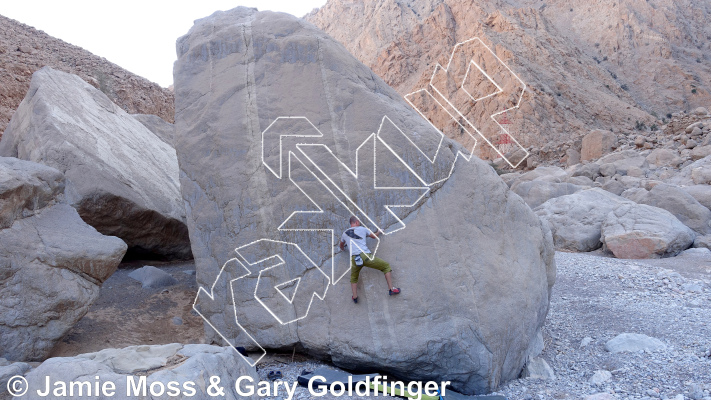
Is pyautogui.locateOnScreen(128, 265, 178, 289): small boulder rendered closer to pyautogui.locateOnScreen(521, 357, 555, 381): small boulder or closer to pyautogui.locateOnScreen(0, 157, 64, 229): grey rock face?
pyautogui.locateOnScreen(0, 157, 64, 229): grey rock face

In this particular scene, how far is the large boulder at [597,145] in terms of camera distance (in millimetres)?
18672

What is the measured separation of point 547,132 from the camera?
2461 cm

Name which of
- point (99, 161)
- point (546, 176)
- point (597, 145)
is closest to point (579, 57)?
point (597, 145)

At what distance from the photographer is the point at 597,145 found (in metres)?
18.8

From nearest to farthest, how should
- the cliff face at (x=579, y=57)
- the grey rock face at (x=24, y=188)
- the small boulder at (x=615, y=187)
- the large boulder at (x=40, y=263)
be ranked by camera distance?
A: 1. the large boulder at (x=40, y=263)
2. the grey rock face at (x=24, y=188)
3. the small boulder at (x=615, y=187)
4. the cliff face at (x=579, y=57)

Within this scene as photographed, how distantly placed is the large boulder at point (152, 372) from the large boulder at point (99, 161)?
317 cm

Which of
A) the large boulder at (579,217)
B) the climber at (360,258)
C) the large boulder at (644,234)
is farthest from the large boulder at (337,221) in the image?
the large boulder at (579,217)

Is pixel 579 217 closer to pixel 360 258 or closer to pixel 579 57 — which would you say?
pixel 360 258

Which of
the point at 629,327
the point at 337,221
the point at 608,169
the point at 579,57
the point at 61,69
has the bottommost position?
the point at 629,327

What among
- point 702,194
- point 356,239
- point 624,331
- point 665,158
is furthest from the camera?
point 665,158

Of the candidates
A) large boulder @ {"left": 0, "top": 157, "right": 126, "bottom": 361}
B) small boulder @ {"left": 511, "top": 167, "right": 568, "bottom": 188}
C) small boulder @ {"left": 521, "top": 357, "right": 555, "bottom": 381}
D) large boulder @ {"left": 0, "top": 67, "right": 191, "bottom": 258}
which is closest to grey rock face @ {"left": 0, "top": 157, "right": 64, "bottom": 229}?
large boulder @ {"left": 0, "top": 157, "right": 126, "bottom": 361}

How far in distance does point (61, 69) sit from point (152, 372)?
1660cm

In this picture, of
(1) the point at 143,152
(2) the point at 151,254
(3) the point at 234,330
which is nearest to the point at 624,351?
(3) the point at 234,330

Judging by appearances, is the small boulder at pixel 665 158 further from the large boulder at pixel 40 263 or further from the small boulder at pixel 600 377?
the large boulder at pixel 40 263
